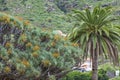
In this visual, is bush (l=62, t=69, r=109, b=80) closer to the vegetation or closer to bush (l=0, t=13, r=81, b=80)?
the vegetation

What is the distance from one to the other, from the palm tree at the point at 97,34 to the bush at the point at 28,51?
17.9 feet

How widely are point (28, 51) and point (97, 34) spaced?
8529 millimetres

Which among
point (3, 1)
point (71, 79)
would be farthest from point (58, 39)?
point (3, 1)

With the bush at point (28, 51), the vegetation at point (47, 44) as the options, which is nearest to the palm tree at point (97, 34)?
the vegetation at point (47, 44)

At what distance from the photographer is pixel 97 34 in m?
26.1

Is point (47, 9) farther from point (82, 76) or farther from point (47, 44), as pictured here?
point (47, 44)

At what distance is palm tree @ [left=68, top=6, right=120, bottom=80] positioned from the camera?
26078mm

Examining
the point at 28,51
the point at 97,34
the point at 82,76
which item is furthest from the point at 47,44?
the point at 82,76

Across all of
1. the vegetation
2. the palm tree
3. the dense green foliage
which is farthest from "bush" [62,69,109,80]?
the dense green foliage

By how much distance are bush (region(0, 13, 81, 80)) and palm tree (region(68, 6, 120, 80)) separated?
545 centimetres

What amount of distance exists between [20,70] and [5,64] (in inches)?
28.6

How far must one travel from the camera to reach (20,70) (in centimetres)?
1745

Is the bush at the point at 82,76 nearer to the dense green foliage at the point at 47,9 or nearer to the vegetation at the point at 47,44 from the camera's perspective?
the vegetation at the point at 47,44

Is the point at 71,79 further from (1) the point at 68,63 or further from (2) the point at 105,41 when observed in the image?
(1) the point at 68,63
